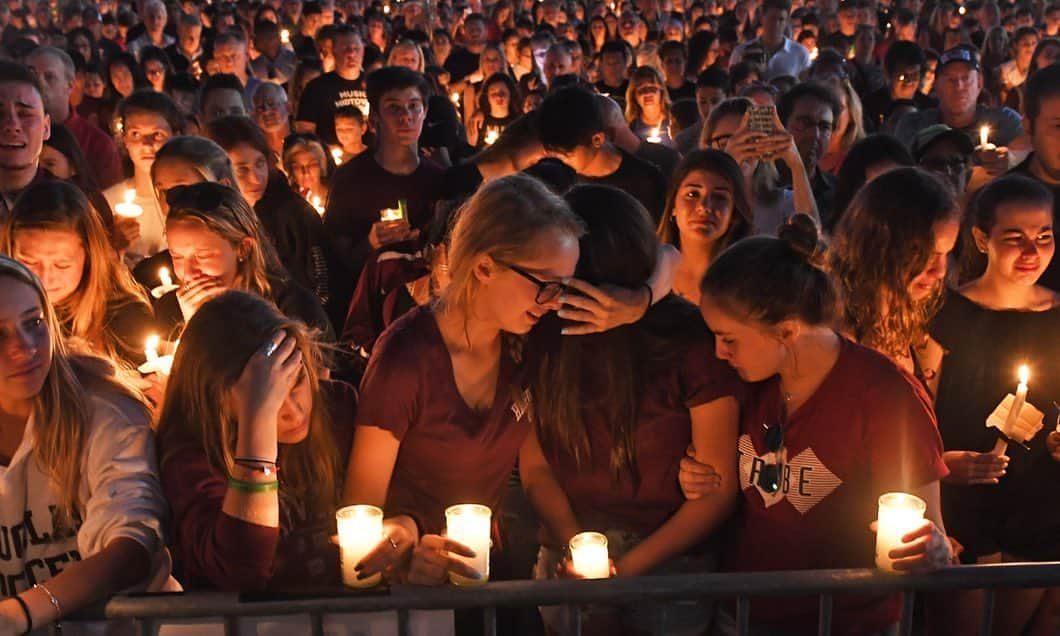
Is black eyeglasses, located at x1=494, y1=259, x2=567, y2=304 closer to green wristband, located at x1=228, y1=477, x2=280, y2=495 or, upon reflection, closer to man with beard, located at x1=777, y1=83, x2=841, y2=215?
green wristband, located at x1=228, y1=477, x2=280, y2=495

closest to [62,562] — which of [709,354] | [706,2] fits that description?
[709,354]

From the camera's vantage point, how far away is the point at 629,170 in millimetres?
5258

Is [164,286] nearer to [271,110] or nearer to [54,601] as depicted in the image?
[54,601]

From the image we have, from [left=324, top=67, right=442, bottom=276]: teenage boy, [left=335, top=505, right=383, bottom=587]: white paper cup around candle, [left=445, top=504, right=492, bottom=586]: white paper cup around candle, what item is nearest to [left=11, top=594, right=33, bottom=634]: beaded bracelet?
[left=335, top=505, right=383, bottom=587]: white paper cup around candle

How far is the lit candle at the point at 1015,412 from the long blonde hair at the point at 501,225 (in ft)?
4.72

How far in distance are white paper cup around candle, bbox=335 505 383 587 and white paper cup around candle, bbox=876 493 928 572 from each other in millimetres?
1121

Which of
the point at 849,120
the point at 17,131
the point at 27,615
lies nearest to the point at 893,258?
the point at 27,615

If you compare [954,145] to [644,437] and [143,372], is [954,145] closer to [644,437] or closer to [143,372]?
[644,437]

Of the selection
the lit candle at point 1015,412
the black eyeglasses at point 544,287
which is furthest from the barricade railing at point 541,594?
the lit candle at point 1015,412

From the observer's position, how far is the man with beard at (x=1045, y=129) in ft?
14.8

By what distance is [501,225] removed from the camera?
2.61 metres

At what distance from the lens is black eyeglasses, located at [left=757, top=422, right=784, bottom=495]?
2602 mm

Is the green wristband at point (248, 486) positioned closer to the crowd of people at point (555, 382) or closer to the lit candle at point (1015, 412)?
the crowd of people at point (555, 382)

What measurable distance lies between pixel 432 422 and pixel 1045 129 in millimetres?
3328
